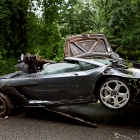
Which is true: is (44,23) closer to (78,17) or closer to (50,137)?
(78,17)

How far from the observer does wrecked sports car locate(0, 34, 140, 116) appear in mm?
4152

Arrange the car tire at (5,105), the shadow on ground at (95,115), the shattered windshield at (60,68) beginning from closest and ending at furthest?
the shadow on ground at (95,115) → the shattered windshield at (60,68) → the car tire at (5,105)

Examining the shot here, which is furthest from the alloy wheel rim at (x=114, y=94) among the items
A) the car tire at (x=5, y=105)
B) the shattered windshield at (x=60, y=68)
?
the car tire at (x=5, y=105)

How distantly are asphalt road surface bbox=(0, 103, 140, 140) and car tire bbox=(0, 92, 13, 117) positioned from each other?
16cm

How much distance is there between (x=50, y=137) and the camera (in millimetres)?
3875

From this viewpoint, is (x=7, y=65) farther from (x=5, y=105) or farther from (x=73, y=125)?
(x=73, y=125)

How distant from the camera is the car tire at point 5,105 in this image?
496 cm

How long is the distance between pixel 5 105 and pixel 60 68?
150cm

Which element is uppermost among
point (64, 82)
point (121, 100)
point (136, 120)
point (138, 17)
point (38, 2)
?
point (38, 2)

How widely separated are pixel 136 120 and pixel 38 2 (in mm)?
11629

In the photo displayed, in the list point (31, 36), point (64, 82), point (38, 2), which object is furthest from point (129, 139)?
point (38, 2)

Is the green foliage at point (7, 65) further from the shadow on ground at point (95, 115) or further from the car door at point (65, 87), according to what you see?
the car door at point (65, 87)

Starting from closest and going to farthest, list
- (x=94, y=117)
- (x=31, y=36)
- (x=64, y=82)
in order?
(x=64, y=82) < (x=94, y=117) < (x=31, y=36)

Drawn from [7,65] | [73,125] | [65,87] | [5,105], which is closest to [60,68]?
[65,87]
